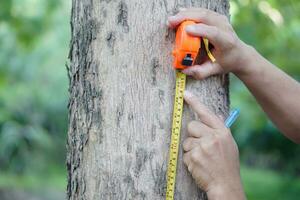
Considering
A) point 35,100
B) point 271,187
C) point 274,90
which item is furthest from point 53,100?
point 274,90

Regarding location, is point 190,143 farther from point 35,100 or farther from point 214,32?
point 35,100

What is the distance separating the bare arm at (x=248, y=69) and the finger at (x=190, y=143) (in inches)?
8.4

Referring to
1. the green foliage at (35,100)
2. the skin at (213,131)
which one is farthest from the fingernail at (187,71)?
the green foliage at (35,100)

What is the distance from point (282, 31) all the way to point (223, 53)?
513 centimetres

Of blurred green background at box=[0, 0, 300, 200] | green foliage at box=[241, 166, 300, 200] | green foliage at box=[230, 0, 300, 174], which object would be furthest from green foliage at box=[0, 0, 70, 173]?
green foliage at box=[241, 166, 300, 200]

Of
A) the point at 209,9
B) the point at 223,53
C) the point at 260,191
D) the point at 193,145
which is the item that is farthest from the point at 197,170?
the point at 260,191

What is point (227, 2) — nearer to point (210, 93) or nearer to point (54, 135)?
point (210, 93)

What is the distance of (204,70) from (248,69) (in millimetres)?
238

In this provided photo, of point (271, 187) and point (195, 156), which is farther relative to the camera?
point (271, 187)

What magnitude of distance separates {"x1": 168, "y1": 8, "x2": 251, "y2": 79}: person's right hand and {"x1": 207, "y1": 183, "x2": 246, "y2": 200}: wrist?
373 mm

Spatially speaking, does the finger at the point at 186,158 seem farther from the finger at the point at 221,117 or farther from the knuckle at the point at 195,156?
the finger at the point at 221,117

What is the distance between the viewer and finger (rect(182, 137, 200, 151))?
6.29 feet

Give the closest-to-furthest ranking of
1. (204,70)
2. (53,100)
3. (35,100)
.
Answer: (204,70)
(35,100)
(53,100)

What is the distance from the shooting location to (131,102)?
1952 mm
